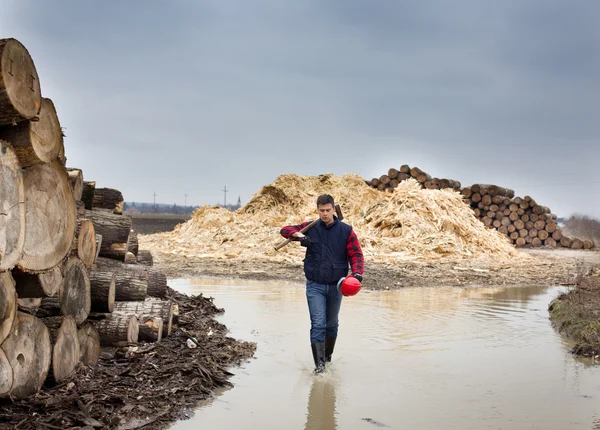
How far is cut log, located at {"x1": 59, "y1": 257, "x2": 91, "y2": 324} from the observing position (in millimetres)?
6023

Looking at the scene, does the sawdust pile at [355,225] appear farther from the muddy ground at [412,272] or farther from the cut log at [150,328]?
the cut log at [150,328]

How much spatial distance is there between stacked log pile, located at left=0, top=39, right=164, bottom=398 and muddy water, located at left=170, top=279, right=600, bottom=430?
1.33 metres

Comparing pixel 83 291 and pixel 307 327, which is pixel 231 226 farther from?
pixel 83 291

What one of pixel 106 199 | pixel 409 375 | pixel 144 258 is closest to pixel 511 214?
pixel 144 258

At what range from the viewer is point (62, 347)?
18.8 ft

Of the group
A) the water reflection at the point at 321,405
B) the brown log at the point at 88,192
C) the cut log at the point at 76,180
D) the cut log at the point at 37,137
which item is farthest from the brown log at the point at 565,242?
the cut log at the point at 37,137

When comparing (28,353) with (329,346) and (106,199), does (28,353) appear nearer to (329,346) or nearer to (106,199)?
(329,346)

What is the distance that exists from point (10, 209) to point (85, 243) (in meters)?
1.92

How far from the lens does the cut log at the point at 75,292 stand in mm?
6023

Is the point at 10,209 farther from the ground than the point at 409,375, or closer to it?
farther from the ground

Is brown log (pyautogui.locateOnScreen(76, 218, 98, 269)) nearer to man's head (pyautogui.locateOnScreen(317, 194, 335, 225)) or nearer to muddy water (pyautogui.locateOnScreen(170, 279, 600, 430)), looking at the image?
muddy water (pyautogui.locateOnScreen(170, 279, 600, 430))

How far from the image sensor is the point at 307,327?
9.87m

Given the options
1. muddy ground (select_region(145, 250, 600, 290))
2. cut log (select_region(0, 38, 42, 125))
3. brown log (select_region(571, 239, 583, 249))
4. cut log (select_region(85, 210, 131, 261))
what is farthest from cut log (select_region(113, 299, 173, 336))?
brown log (select_region(571, 239, 583, 249))

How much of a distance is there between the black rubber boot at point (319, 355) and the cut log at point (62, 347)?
2462 millimetres
